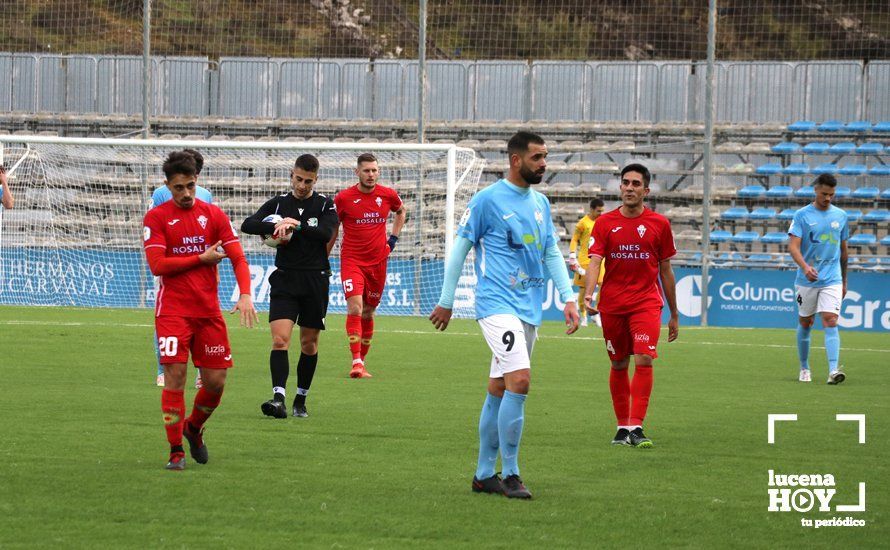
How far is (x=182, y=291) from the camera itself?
7.59m

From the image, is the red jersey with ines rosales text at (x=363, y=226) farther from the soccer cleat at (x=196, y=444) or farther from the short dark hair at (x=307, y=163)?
the soccer cleat at (x=196, y=444)

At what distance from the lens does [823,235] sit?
1376 cm

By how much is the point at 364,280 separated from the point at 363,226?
1.90 feet

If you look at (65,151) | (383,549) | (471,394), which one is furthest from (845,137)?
(383,549)

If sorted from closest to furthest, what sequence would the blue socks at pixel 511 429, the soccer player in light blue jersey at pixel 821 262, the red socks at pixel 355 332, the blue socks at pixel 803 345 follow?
the blue socks at pixel 511 429
the red socks at pixel 355 332
the soccer player in light blue jersey at pixel 821 262
the blue socks at pixel 803 345

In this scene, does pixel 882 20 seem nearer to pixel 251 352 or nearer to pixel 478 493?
pixel 251 352

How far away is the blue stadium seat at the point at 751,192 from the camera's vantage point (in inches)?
1039

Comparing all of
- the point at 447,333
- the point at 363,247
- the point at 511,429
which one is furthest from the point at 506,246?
the point at 447,333

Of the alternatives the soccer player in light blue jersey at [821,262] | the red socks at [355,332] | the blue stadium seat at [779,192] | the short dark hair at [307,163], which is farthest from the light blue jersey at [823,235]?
the blue stadium seat at [779,192]

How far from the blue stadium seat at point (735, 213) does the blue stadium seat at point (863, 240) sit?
7.22ft

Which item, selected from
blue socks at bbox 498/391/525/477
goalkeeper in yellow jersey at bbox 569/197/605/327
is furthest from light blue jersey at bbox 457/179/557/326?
goalkeeper in yellow jersey at bbox 569/197/605/327

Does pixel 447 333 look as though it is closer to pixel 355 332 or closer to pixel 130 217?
pixel 355 332

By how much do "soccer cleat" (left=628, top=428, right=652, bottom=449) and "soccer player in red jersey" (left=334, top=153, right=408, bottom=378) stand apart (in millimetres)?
4798

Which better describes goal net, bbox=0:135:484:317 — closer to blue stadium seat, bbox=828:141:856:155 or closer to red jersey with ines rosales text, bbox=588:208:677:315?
blue stadium seat, bbox=828:141:856:155
